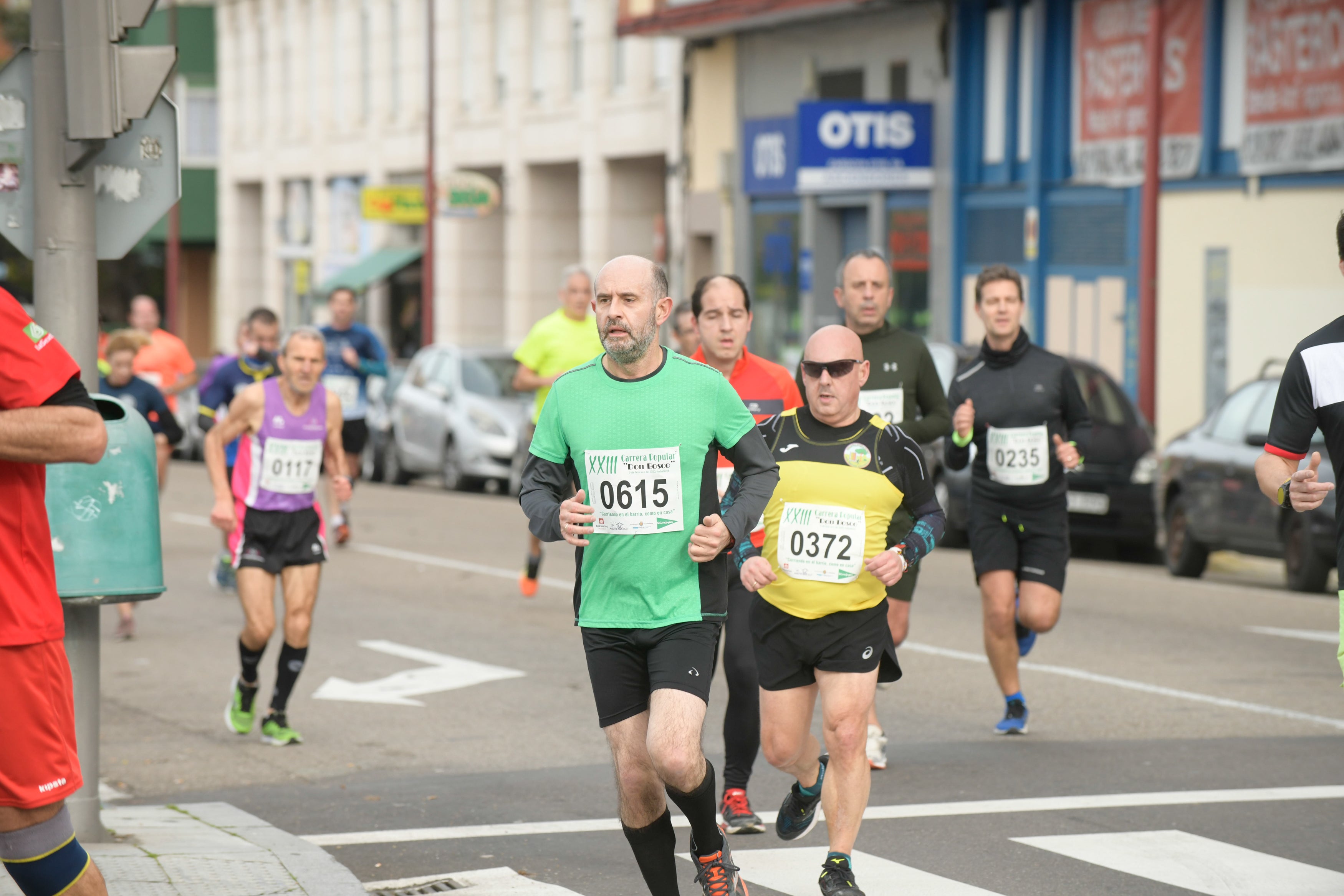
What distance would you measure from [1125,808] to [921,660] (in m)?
3.87

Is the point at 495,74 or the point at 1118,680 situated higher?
the point at 495,74

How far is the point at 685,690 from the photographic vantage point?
5.71 metres

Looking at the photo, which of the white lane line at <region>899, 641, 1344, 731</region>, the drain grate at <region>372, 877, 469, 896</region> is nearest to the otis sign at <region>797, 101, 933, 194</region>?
the white lane line at <region>899, 641, 1344, 731</region>

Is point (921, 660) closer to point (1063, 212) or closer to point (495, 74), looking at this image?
point (1063, 212)

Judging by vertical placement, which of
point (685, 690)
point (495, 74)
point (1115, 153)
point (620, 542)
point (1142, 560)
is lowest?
point (1142, 560)

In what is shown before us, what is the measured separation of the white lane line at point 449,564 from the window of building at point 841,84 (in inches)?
549

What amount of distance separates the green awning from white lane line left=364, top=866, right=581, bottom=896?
36429 millimetres

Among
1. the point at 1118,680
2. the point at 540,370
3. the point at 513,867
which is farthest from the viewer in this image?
the point at 540,370

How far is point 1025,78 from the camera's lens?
26.3 meters

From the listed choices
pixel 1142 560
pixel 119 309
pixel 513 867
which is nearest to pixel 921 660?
pixel 513 867

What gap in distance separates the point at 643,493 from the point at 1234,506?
1023 centimetres

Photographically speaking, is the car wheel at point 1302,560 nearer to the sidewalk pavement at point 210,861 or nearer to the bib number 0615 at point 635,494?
the sidewalk pavement at point 210,861

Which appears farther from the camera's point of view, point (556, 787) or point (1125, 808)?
point (556, 787)

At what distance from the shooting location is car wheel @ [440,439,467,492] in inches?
964
